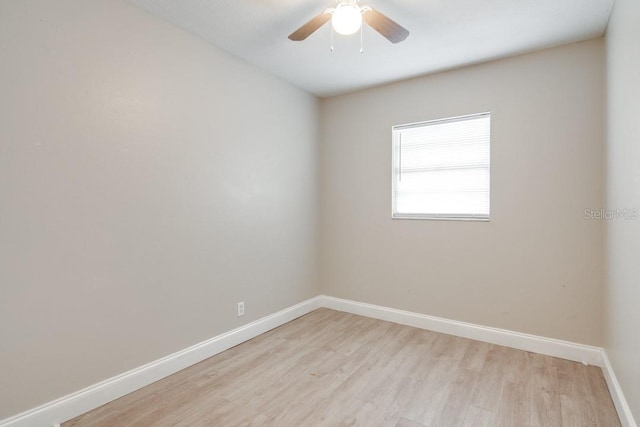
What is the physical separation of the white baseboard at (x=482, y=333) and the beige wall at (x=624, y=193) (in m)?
0.24

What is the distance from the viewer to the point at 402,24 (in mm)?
2268

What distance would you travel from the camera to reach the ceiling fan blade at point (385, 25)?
71.0 inches

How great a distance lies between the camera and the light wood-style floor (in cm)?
183

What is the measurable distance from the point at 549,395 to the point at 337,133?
3022mm

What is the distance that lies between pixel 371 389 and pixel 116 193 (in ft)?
6.94

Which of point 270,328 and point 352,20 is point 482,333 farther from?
point 352,20

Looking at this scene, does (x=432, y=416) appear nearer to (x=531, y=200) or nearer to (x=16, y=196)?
(x=531, y=200)

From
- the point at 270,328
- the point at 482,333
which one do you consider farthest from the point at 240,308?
the point at 482,333

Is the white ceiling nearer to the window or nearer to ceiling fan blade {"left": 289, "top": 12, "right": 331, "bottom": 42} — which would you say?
ceiling fan blade {"left": 289, "top": 12, "right": 331, "bottom": 42}

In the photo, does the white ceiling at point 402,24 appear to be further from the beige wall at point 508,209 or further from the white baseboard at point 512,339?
the white baseboard at point 512,339

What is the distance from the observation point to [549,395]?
2047mm

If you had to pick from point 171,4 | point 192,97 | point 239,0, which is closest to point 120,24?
point 171,4

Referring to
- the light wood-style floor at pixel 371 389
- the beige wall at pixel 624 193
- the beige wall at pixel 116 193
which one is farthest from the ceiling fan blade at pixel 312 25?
the light wood-style floor at pixel 371 389

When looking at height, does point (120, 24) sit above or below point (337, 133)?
above
